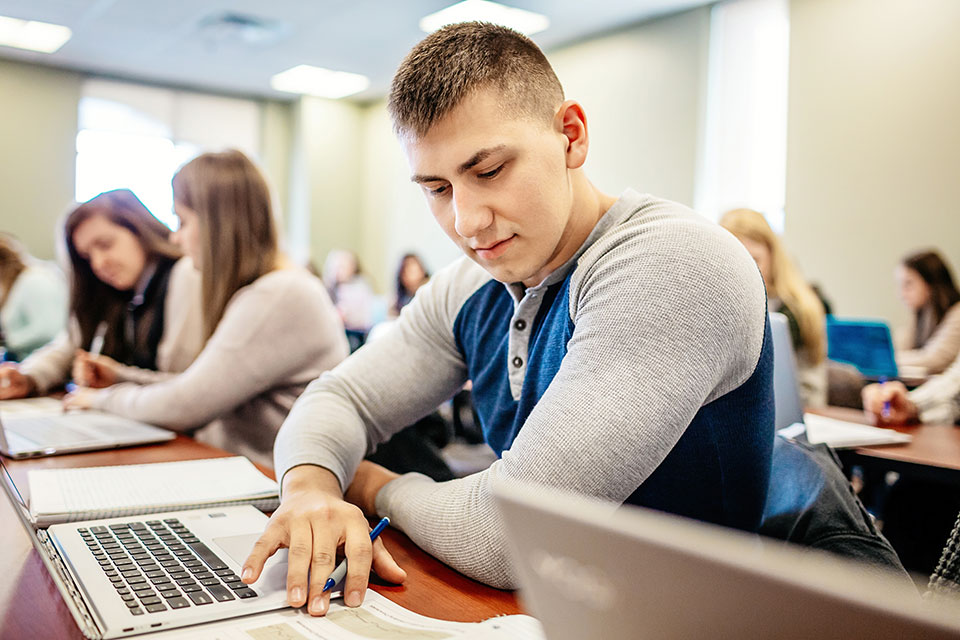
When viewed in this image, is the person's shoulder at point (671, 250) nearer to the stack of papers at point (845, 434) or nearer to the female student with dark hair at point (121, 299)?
the stack of papers at point (845, 434)

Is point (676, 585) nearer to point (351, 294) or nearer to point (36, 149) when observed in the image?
point (351, 294)

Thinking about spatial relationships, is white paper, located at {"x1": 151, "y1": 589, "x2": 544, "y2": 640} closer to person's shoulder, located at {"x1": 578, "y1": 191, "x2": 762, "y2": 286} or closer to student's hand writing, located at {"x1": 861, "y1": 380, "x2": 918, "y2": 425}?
person's shoulder, located at {"x1": 578, "y1": 191, "x2": 762, "y2": 286}

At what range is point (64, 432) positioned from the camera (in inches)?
65.7

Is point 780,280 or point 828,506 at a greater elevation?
point 780,280

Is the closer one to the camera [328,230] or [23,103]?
[23,103]

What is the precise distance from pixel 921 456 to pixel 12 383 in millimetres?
2376

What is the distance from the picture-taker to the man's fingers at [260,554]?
78cm

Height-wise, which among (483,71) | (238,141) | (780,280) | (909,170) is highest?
(238,141)

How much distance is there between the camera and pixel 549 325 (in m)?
1.06

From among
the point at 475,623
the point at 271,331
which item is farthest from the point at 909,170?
the point at 475,623

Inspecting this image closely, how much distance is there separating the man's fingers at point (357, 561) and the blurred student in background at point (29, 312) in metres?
3.86

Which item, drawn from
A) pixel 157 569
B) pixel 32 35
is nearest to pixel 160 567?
pixel 157 569

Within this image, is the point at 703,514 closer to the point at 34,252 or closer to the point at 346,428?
the point at 346,428

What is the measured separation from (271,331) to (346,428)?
0.76 m
